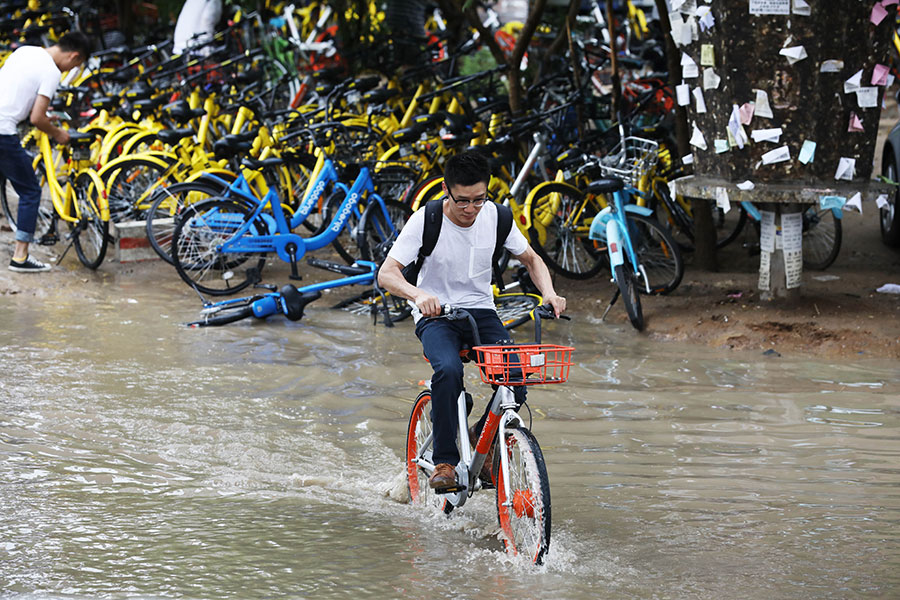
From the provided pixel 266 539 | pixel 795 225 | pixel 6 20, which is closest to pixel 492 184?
pixel 795 225

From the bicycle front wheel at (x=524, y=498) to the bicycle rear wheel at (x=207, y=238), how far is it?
5194mm

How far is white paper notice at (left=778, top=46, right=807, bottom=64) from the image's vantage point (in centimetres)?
768

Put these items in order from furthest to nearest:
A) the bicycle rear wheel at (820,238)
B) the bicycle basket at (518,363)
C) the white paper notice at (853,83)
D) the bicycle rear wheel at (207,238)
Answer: the bicycle rear wheel at (820,238), the bicycle rear wheel at (207,238), the white paper notice at (853,83), the bicycle basket at (518,363)

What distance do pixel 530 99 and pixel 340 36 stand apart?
4.15 metres

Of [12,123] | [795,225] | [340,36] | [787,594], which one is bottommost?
[787,594]

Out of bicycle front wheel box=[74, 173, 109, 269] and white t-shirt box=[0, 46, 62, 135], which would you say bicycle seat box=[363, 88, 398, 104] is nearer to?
bicycle front wheel box=[74, 173, 109, 269]

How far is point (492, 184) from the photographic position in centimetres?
987

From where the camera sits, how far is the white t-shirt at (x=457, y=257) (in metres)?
4.57

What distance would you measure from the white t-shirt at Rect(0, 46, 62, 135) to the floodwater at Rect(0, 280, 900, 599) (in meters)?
2.31

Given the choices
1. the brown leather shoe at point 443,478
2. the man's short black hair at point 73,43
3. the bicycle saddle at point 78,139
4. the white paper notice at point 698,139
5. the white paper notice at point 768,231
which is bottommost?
the brown leather shoe at point 443,478

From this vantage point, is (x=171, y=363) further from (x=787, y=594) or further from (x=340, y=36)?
(x=340, y=36)

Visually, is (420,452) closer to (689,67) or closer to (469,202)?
(469,202)

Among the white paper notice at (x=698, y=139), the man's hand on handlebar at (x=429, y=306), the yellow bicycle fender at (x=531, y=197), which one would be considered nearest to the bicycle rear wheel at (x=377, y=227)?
the yellow bicycle fender at (x=531, y=197)

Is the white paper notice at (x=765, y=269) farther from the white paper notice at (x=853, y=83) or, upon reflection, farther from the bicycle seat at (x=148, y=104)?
the bicycle seat at (x=148, y=104)
